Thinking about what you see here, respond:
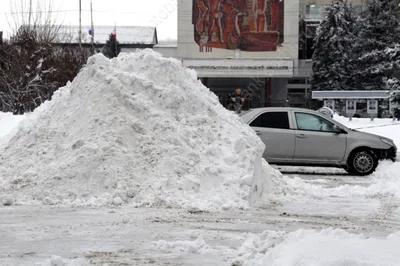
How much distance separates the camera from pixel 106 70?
1038 centimetres

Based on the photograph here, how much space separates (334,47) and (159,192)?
4645 centimetres

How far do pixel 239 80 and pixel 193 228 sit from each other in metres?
55.2

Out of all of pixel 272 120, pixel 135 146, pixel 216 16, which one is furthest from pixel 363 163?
pixel 216 16

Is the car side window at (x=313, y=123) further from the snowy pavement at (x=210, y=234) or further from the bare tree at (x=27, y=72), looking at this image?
the bare tree at (x=27, y=72)

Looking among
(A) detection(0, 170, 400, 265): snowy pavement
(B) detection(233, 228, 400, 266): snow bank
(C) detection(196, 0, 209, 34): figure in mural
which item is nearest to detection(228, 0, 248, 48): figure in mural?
(C) detection(196, 0, 209, 34): figure in mural

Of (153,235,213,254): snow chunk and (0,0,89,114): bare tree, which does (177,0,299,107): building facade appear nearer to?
(0,0,89,114): bare tree

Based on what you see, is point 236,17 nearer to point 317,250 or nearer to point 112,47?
point 112,47

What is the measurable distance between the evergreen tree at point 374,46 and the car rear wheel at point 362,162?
37.5m

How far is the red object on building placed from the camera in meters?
56.1

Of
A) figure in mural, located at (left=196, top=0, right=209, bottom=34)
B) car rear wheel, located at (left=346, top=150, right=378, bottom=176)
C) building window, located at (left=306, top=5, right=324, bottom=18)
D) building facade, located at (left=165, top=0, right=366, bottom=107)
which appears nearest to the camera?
car rear wheel, located at (left=346, top=150, right=378, bottom=176)

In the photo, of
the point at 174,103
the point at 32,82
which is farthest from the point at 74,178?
the point at 32,82

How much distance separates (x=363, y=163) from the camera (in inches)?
A: 523

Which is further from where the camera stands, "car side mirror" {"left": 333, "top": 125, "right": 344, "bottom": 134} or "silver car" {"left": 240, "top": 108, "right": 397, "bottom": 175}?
"car side mirror" {"left": 333, "top": 125, "right": 344, "bottom": 134}

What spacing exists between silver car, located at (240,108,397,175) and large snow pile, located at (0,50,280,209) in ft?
9.16
